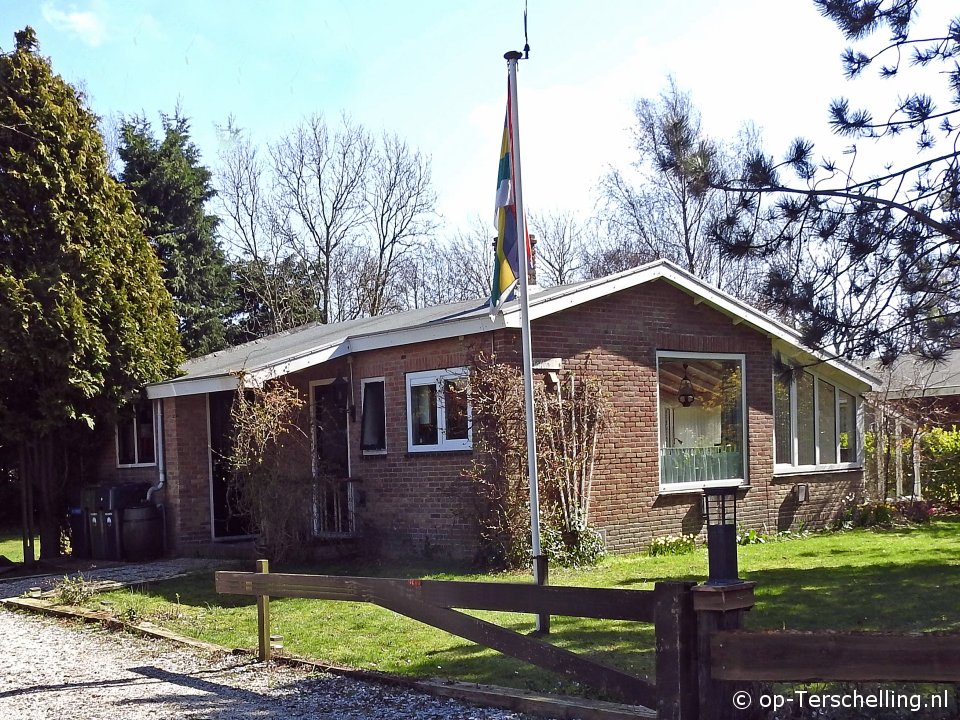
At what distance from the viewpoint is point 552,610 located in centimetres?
593

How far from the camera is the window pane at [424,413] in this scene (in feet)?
45.0

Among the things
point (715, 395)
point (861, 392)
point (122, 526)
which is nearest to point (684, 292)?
point (715, 395)

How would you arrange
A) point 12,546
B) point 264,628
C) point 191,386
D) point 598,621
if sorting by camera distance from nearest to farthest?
1. point 264,628
2. point 598,621
3. point 191,386
4. point 12,546

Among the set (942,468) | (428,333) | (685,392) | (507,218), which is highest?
(507,218)

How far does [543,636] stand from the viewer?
28.7 feet

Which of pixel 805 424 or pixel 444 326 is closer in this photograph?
pixel 444 326

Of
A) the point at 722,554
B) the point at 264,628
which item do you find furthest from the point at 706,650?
the point at 264,628

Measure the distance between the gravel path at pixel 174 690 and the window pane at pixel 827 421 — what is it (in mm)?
12447

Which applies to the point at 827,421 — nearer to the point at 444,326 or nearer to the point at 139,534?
the point at 444,326

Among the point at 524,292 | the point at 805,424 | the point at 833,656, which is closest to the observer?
the point at 833,656

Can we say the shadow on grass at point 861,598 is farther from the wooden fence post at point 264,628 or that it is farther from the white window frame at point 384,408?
the white window frame at point 384,408

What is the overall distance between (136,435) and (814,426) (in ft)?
38.2

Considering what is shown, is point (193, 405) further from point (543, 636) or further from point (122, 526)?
point (543, 636)

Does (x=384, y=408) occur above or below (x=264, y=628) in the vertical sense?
above
